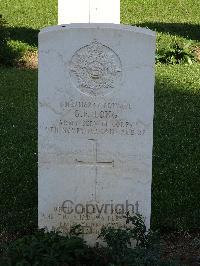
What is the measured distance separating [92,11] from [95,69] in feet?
16.7

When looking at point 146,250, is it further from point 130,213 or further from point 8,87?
point 8,87

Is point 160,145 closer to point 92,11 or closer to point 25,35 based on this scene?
point 92,11

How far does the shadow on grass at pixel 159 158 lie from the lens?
5.12 metres

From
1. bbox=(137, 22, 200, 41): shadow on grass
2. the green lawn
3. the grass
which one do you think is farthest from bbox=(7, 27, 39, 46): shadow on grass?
the grass

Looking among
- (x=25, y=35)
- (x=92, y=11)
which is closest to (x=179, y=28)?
(x=25, y=35)

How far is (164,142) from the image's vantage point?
6.86 meters

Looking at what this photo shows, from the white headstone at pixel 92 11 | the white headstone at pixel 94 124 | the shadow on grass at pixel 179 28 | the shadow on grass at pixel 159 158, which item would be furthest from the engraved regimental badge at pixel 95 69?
the shadow on grass at pixel 179 28

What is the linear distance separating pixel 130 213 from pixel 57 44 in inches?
48.8

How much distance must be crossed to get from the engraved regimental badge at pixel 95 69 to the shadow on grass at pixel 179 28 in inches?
363

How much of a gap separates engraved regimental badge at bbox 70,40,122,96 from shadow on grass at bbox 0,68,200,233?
1314 mm

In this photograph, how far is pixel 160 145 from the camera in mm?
6777

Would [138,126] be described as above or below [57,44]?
below

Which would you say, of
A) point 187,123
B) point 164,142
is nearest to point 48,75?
point 164,142

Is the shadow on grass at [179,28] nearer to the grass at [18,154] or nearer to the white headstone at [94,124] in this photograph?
the grass at [18,154]
